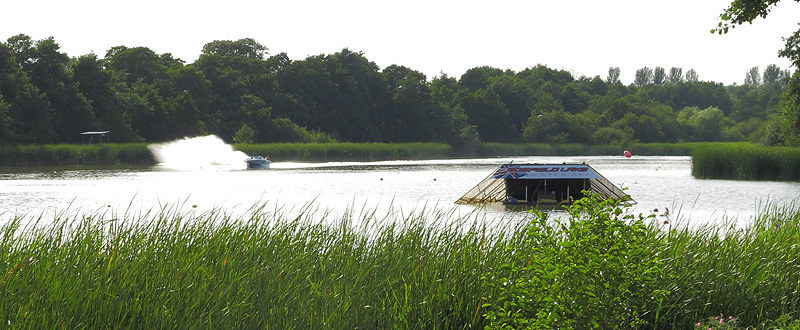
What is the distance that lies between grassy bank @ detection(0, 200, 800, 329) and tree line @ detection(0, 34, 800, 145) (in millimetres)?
50812

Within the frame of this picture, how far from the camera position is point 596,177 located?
98.6 ft

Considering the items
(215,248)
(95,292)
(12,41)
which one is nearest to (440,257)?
(215,248)

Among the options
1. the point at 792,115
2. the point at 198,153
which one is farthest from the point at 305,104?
the point at 792,115

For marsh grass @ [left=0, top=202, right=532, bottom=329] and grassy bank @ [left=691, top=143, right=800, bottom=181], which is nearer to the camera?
marsh grass @ [left=0, top=202, right=532, bottom=329]

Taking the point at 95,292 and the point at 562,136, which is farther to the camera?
the point at 562,136

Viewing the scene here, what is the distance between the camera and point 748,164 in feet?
146

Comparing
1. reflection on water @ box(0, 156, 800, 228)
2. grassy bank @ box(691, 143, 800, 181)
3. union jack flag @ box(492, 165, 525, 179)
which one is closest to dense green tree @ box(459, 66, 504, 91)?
reflection on water @ box(0, 156, 800, 228)

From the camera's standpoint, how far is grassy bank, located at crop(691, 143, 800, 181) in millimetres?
43312

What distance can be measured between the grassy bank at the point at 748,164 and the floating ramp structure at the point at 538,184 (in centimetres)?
1524

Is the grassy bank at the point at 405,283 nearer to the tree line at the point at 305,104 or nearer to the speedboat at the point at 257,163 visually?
the tree line at the point at 305,104

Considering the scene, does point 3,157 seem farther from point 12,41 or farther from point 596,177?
point 596,177

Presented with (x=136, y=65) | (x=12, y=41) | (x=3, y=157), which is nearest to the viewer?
(x=3, y=157)

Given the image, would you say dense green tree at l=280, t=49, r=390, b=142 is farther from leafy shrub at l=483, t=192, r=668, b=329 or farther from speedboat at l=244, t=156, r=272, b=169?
leafy shrub at l=483, t=192, r=668, b=329

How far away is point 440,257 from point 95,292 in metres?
3.48
